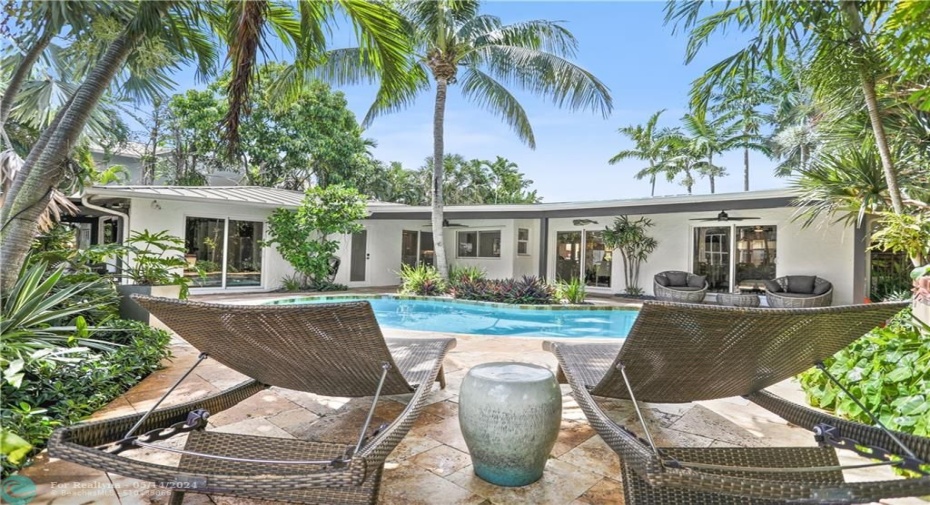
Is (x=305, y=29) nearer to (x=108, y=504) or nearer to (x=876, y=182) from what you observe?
(x=108, y=504)

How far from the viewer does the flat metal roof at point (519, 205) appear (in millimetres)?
8984

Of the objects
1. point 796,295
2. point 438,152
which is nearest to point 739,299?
point 796,295

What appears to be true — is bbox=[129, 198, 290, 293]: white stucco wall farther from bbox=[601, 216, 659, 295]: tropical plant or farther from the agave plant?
bbox=[601, 216, 659, 295]: tropical plant

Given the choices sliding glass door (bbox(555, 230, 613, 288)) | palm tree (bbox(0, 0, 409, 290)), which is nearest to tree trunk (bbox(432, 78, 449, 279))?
sliding glass door (bbox(555, 230, 613, 288))

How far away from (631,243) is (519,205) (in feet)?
11.4

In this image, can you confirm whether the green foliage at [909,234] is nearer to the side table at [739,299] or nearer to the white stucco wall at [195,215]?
the side table at [739,299]

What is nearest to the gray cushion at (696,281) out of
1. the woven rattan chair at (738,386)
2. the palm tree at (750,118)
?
the woven rattan chair at (738,386)

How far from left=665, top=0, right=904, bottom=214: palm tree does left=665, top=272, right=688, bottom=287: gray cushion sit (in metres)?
6.47

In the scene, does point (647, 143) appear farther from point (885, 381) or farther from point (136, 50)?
point (136, 50)

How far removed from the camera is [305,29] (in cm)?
448

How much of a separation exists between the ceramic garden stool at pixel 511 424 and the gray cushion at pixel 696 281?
9829 millimetres

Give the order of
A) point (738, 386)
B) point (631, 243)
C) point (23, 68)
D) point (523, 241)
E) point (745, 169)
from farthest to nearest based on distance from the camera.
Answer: point (745, 169) < point (523, 241) < point (631, 243) < point (23, 68) < point (738, 386)

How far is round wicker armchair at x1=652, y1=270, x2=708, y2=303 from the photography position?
33.6ft

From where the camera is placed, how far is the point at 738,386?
8.55 ft
